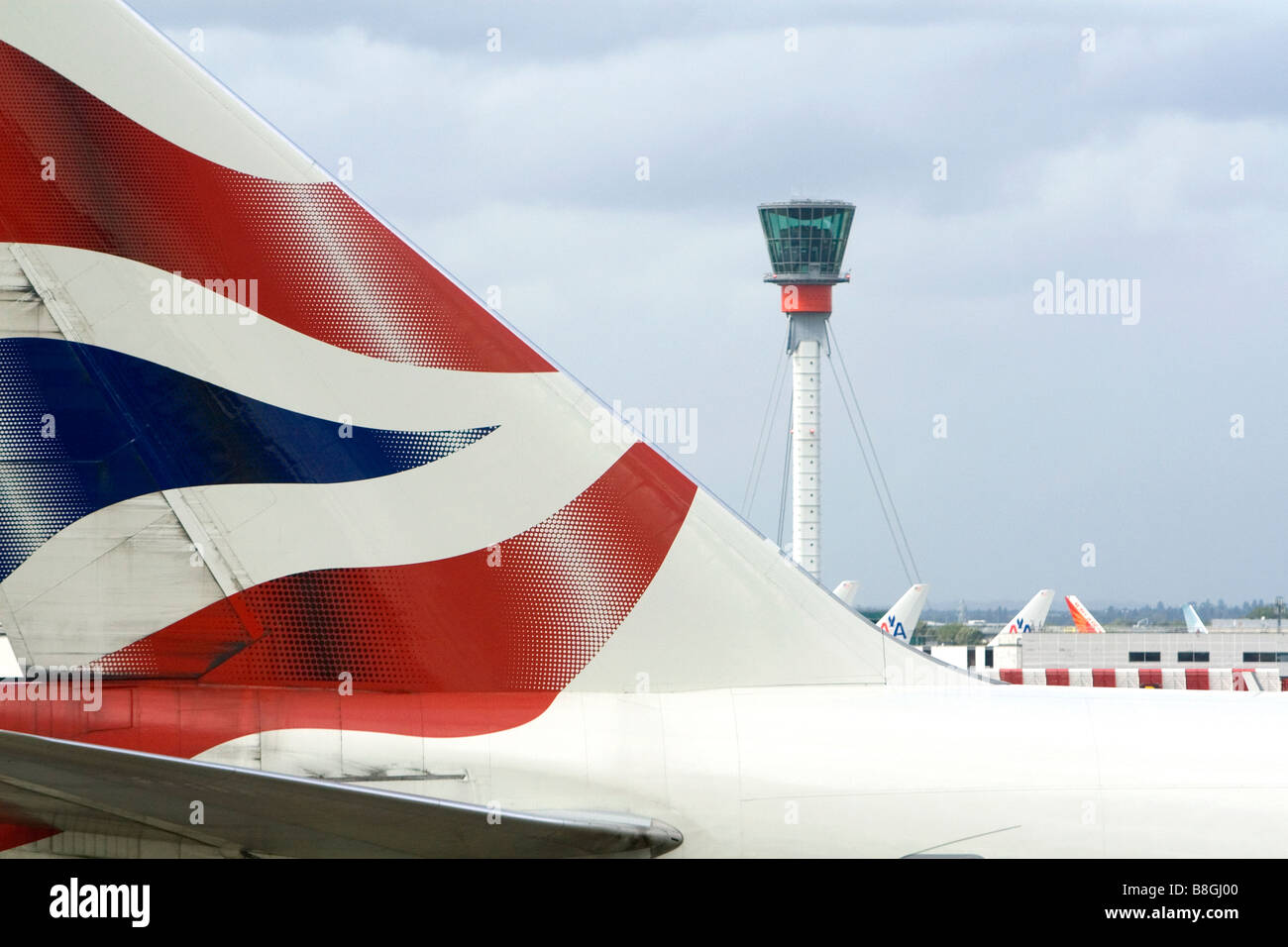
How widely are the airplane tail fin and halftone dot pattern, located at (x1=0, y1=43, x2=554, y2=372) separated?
0.01 m

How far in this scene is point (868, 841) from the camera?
7.07 meters

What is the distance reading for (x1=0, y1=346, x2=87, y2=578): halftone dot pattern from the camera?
23.7 feet

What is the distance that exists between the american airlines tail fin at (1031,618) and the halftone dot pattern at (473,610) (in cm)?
7380

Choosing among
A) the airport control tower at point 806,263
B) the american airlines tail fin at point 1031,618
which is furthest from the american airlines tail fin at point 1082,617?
the airport control tower at point 806,263

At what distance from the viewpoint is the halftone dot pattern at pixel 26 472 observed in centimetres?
721

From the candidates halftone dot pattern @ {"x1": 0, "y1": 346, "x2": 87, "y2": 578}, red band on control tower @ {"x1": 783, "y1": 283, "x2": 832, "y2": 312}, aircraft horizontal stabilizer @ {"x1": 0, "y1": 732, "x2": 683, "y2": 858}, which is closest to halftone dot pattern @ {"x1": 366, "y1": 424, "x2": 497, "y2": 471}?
halftone dot pattern @ {"x1": 0, "y1": 346, "x2": 87, "y2": 578}

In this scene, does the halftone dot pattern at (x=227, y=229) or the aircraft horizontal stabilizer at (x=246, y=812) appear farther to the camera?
the halftone dot pattern at (x=227, y=229)

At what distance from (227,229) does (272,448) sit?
4.03 feet

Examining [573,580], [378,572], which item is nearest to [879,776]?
[573,580]

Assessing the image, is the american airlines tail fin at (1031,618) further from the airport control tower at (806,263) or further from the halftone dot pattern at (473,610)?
the halftone dot pattern at (473,610)
